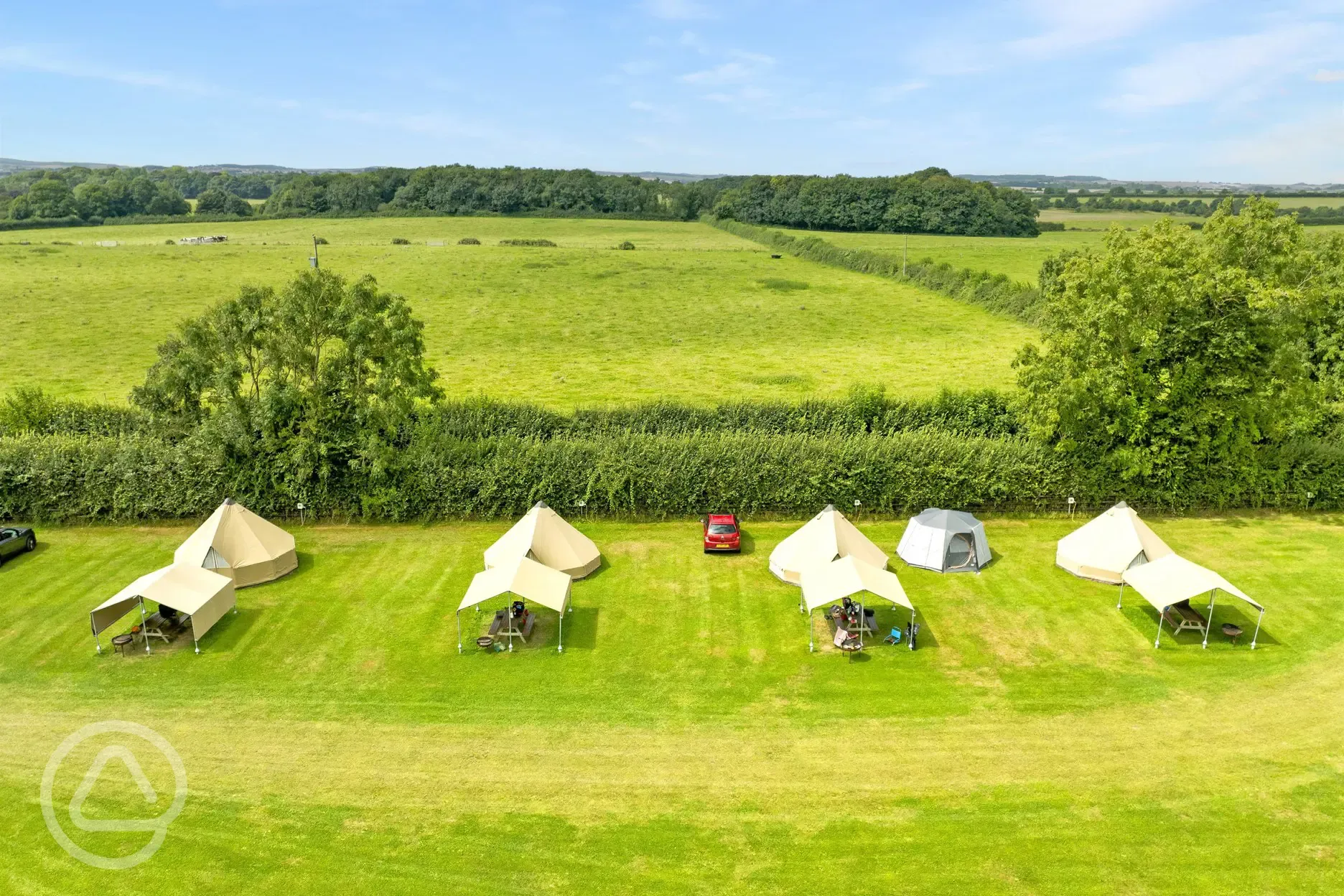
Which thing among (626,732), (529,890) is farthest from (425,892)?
(626,732)

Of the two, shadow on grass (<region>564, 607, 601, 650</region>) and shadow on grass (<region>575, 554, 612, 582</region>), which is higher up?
shadow on grass (<region>575, 554, 612, 582</region>)

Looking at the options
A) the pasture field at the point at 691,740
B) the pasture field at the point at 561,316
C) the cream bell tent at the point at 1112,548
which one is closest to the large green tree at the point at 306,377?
the pasture field at the point at 691,740

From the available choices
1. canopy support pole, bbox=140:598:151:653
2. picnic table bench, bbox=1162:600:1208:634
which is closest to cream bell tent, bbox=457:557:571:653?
canopy support pole, bbox=140:598:151:653

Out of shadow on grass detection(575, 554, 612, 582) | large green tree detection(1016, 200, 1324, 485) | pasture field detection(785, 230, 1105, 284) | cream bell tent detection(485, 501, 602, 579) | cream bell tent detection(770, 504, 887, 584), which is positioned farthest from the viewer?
pasture field detection(785, 230, 1105, 284)

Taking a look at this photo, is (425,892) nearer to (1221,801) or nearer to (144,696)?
(144,696)

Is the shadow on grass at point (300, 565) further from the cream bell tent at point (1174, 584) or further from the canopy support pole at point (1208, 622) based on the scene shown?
the canopy support pole at point (1208, 622)

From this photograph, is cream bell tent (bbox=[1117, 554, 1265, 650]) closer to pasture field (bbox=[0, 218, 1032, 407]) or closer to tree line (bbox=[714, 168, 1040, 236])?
pasture field (bbox=[0, 218, 1032, 407])
